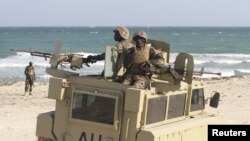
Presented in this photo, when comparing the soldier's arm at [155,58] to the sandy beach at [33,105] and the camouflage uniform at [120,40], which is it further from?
the sandy beach at [33,105]

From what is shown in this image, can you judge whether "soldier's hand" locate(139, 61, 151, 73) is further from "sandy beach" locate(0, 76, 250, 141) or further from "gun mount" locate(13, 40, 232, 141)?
"sandy beach" locate(0, 76, 250, 141)

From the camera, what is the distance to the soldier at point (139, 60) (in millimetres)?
7508

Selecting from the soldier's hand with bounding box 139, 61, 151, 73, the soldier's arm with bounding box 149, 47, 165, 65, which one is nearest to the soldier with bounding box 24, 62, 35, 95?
the soldier's arm with bounding box 149, 47, 165, 65

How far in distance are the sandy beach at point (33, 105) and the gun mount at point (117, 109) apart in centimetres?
650

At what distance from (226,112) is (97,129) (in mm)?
11554

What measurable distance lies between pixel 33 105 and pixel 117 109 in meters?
13.6

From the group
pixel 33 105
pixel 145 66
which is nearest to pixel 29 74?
pixel 33 105

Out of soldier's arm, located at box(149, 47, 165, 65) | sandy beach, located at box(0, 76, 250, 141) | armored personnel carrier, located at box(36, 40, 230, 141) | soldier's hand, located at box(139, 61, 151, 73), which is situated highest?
soldier's arm, located at box(149, 47, 165, 65)

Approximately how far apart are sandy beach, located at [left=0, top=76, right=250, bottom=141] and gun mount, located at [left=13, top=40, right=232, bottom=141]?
6499 mm

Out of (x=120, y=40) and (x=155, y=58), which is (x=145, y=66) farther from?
Answer: (x=120, y=40)

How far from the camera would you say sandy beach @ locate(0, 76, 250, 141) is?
15266 mm

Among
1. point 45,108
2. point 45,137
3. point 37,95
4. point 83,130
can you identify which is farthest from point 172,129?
point 37,95

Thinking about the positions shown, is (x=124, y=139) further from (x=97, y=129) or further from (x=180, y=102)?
(x=180, y=102)

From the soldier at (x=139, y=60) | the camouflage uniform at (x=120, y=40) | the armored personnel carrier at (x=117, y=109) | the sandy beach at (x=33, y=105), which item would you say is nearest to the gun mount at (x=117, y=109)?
the armored personnel carrier at (x=117, y=109)
